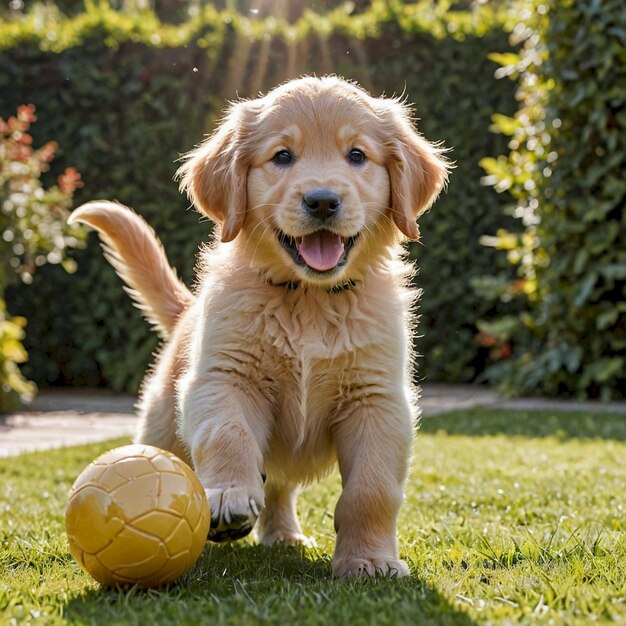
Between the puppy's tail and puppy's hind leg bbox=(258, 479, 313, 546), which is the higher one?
the puppy's tail

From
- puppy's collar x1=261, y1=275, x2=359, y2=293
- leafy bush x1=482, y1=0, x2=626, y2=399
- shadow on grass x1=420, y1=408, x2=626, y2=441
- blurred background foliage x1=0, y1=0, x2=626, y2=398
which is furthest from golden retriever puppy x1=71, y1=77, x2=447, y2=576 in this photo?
blurred background foliage x1=0, y1=0, x2=626, y2=398

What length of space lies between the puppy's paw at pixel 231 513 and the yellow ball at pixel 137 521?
4 centimetres

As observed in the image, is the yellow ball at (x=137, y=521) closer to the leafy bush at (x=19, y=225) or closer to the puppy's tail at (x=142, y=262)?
the puppy's tail at (x=142, y=262)

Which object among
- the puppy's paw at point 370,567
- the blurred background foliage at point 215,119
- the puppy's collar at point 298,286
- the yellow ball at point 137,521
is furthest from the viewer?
the blurred background foliage at point 215,119

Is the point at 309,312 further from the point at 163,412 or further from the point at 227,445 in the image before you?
the point at 163,412

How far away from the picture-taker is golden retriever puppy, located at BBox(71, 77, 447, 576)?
267 cm

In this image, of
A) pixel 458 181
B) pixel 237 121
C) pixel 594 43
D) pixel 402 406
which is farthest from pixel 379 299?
pixel 458 181

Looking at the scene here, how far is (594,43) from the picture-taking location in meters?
6.93

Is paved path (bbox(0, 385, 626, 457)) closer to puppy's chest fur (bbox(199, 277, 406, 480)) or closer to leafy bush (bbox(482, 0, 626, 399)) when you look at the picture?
leafy bush (bbox(482, 0, 626, 399))

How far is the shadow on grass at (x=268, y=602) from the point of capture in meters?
2.03

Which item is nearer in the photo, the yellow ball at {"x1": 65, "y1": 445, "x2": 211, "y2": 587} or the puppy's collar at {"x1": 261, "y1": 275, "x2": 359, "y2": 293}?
the yellow ball at {"x1": 65, "y1": 445, "x2": 211, "y2": 587}

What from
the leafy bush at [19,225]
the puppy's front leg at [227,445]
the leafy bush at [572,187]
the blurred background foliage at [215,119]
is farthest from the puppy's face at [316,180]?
the blurred background foliage at [215,119]

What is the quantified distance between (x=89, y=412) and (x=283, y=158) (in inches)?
180

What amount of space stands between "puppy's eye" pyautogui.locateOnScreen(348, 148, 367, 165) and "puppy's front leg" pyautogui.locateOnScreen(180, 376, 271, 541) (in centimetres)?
80
